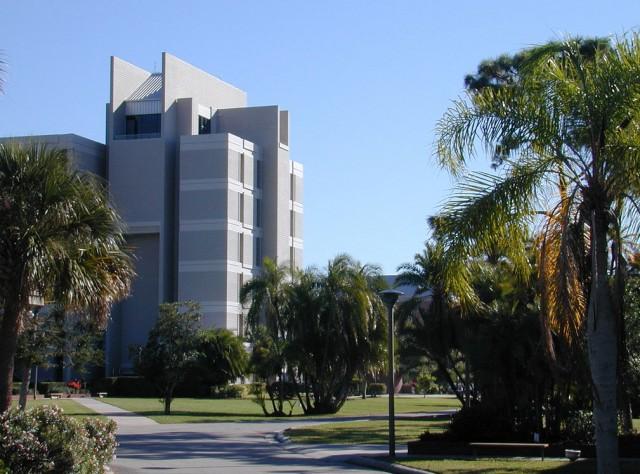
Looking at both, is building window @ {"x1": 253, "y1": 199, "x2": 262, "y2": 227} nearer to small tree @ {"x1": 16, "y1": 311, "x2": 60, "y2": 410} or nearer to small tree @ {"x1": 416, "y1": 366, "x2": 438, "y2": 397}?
small tree @ {"x1": 416, "y1": 366, "x2": 438, "y2": 397}

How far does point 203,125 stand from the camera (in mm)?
89875

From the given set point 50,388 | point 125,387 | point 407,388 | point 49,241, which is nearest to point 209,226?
point 125,387

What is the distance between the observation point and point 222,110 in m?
92.7

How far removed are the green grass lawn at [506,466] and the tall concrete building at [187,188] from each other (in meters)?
60.5

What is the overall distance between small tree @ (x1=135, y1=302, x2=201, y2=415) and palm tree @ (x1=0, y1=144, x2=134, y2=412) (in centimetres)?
3177

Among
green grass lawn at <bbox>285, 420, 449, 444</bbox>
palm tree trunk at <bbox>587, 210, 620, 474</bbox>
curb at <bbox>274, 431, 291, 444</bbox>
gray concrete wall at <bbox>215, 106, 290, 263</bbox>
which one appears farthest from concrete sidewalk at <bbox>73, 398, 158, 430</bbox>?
gray concrete wall at <bbox>215, 106, 290, 263</bbox>

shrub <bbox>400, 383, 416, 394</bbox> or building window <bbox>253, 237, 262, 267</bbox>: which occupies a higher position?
building window <bbox>253, 237, 262, 267</bbox>

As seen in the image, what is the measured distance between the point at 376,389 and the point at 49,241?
8357 cm

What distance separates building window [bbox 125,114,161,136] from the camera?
290ft

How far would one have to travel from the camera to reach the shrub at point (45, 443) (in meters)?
14.8

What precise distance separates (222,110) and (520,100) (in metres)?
78.1

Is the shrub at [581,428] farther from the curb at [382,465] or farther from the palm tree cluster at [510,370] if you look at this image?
the curb at [382,465]

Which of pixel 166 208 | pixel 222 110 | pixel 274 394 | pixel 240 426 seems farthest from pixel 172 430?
pixel 222 110

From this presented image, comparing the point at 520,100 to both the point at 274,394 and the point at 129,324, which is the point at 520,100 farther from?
the point at 129,324
